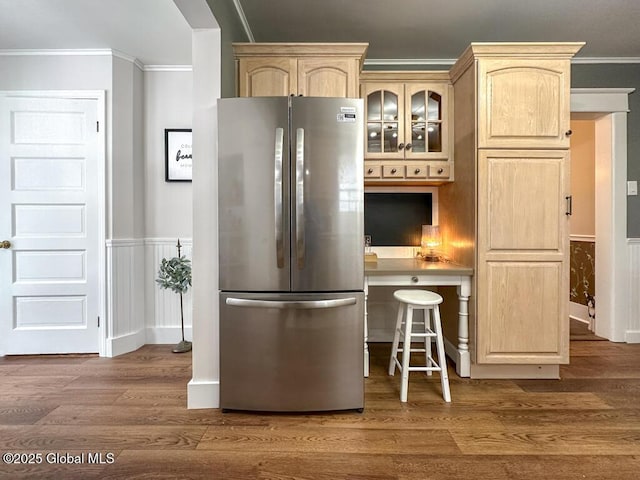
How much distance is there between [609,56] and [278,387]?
4052 mm

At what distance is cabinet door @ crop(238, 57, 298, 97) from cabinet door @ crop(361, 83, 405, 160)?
65cm

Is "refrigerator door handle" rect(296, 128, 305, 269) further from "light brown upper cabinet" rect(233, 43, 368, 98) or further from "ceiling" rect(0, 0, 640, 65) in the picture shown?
"ceiling" rect(0, 0, 640, 65)

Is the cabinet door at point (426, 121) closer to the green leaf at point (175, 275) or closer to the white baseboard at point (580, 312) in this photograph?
the green leaf at point (175, 275)

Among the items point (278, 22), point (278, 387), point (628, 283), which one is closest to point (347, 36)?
point (278, 22)

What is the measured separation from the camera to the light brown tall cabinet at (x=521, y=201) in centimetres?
243

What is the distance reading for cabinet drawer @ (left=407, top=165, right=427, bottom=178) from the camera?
2852 millimetres

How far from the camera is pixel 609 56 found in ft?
10.7

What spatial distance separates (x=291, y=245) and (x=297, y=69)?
1344 mm

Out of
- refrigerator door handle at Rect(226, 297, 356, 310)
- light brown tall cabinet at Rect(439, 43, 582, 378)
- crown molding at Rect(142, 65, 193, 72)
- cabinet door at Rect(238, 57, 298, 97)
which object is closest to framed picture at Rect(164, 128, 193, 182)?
crown molding at Rect(142, 65, 193, 72)

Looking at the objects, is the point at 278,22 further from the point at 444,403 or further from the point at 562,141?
the point at 444,403

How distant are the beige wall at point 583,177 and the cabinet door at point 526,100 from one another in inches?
82.1

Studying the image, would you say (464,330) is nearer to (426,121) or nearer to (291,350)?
(291,350)

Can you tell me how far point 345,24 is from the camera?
2.75 meters

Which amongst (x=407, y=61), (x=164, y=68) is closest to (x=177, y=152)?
(x=164, y=68)
